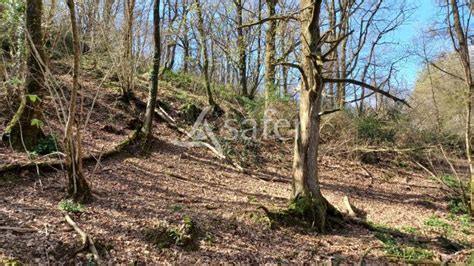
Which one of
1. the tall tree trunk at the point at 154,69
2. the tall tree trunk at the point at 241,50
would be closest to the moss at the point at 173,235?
the tall tree trunk at the point at 154,69

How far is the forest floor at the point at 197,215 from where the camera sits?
163 inches

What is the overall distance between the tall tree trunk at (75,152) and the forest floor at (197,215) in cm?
21

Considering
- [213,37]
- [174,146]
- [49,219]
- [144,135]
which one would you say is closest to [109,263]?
[49,219]

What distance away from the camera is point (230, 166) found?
920cm

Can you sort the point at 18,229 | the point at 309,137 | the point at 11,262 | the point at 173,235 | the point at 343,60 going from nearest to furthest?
the point at 11,262
the point at 18,229
the point at 173,235
the point at 309,137
the point at 343,60

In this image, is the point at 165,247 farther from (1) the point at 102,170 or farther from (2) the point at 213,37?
(2) the point at 213,37

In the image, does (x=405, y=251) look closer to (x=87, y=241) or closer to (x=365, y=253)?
(x=365, y=253)

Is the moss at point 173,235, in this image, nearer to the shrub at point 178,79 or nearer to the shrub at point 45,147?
the shrub at point 45,147

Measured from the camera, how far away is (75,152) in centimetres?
480

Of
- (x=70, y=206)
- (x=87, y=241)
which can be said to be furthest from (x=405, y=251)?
(x=70, y=206)

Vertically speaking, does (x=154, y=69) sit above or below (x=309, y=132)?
above

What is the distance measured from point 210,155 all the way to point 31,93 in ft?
15.2

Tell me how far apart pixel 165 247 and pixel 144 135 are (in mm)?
4812

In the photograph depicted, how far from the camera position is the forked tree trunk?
581cm
